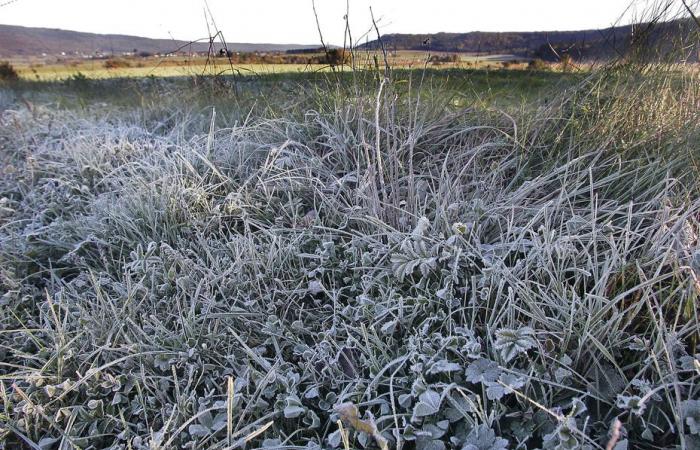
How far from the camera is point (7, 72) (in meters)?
8.22

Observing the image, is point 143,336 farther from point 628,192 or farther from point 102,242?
point 628,192

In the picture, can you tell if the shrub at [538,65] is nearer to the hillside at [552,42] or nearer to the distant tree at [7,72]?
the hillside at [552,42]

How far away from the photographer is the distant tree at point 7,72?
8.12 m

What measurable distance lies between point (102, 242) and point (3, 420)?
92 centimetres

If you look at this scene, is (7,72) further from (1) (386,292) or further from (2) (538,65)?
(1) (386,292)

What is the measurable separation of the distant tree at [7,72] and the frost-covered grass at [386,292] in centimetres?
707

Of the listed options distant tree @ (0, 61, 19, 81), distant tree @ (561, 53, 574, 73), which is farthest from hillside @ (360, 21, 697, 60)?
distant tree @ (0, 61, 19, 81)

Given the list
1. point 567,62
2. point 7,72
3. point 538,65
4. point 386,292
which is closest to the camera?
point 386,292

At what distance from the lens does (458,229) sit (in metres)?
1.45

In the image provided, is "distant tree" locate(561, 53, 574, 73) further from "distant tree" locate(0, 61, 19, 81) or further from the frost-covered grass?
"distant tree" locate(0, 61, 19, 81)

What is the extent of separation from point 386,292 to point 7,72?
969 cm

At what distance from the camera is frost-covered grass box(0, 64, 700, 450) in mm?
1180

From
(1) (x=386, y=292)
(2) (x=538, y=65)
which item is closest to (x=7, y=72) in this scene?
(2) (x=538, y=65)

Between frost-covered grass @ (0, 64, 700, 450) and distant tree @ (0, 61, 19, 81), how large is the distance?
7.07 metres
